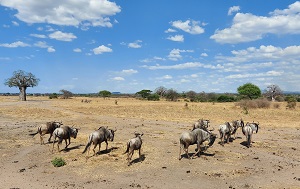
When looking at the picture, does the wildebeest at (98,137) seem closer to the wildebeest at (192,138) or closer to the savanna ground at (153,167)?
the savanna ground at (153,167)

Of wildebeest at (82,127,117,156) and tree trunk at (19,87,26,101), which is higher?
tree trunk at (19,87,26,101)

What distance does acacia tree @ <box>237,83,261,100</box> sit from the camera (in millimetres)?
106688

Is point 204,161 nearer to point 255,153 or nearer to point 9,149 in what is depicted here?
point 255,153

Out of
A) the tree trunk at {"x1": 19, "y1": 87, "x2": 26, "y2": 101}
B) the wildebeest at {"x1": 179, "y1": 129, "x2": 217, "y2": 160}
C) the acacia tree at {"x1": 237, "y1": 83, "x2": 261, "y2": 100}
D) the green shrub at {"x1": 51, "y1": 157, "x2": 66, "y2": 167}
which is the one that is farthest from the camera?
the acacia tree at {"x1": 237, "y1": 83, "x2": 261, "y2": 100}

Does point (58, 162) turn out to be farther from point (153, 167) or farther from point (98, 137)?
point (153, 167)

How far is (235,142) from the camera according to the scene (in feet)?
86.2

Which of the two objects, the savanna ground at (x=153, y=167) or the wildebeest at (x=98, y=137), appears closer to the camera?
the savanna ground at (x=153, y=167)

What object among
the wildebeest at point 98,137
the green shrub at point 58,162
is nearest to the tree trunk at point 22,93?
the wildebeest at point 98,137

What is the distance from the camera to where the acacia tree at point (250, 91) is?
107 metres

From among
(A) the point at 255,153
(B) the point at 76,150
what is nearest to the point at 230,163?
(A) the point at 255,153

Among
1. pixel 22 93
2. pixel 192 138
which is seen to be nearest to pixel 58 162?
pixel 192 138

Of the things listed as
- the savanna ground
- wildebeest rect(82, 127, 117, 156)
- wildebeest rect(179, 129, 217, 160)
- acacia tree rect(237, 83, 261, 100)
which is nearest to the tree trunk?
the savanna ground

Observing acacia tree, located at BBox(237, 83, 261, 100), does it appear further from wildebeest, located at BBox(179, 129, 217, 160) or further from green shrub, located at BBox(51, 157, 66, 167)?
green shrub, located at BBox(51, 157, 66, 167)

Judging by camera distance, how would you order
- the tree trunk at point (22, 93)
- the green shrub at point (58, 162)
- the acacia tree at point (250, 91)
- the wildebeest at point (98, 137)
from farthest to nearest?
the acacia tree at point (250, 91), the tree trunk at point (22, 93), the wildebeest at point (98, 137), the green shrub at point (58, 162)
